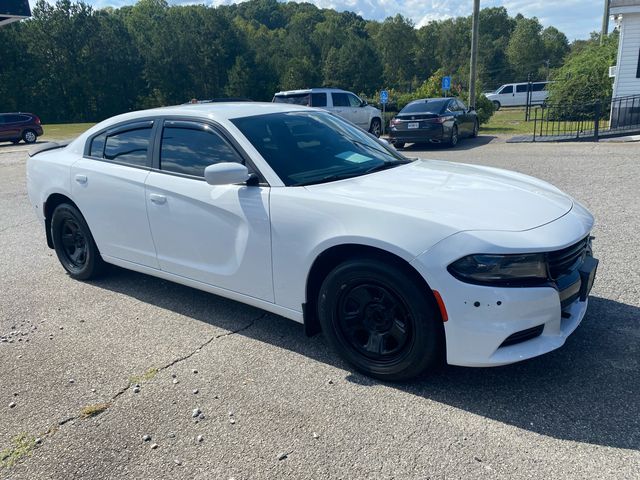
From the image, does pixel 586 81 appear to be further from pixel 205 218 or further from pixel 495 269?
pixel 495 269

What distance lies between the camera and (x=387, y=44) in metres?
82.5

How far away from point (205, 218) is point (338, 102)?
49.7 feet

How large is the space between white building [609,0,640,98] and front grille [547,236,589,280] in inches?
737

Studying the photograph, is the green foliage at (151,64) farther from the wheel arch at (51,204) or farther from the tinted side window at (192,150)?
the tinted side window at (192,150)

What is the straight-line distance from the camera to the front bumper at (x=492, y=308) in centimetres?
278

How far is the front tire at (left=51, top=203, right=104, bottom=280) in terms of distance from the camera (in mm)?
5023

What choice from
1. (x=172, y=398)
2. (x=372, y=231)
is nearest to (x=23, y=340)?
(x=172, y=398)

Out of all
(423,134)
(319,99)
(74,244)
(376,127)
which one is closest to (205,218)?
(74,244)

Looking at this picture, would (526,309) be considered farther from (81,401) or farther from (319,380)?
(81,401)

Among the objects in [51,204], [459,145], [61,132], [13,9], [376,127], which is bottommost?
[61,132]

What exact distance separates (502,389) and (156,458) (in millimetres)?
1950

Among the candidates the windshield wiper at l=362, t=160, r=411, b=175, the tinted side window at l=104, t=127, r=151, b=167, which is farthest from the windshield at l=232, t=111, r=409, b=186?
the tinted side window at l=104, t=127, r=151, b=167

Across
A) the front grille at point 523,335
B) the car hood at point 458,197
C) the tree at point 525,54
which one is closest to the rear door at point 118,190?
the car hood at point 458,197

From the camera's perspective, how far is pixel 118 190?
449cm
